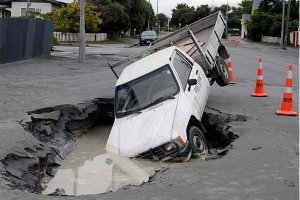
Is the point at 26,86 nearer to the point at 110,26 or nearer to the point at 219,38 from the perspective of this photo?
the point at 219,38

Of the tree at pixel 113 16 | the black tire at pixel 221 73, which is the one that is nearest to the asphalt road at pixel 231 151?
the black tire at pixel 221 73

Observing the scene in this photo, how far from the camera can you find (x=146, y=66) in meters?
9.66

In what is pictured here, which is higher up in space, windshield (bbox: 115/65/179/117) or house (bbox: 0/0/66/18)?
house (bbox: 0/0/66/18)

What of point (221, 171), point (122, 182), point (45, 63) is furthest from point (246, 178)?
point (45, 63)

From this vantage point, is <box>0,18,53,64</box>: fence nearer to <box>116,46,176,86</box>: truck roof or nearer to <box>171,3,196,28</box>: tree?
<box>116,46,176,86</box>: truck roof

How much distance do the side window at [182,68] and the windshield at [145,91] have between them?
34 centimetres

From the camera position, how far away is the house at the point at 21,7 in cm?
6250

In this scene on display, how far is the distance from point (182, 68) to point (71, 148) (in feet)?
8.83

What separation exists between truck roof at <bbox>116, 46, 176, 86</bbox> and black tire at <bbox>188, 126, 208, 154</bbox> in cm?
161

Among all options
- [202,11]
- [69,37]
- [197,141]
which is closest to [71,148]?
[197,141]

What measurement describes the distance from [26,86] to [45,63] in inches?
362

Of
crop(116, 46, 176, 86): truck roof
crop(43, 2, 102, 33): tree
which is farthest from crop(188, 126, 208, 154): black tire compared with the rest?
crop(43, 2, 102, 33): tree

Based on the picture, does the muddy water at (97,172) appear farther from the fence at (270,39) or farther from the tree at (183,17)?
the tree at (183,17)

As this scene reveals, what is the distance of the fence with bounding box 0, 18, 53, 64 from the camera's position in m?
22.3
